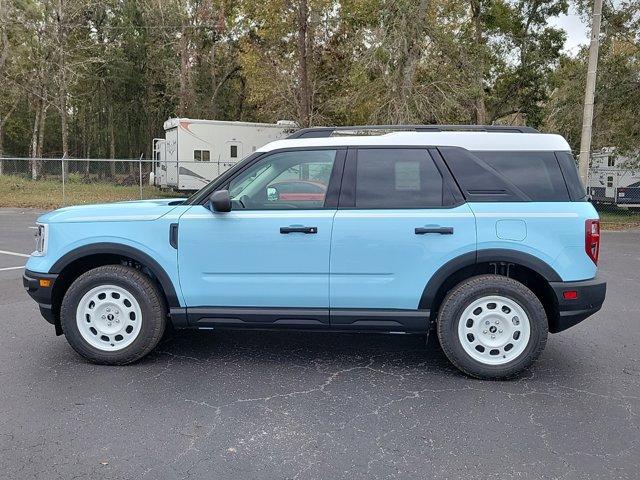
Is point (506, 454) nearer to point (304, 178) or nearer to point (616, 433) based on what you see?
point (616, 433)

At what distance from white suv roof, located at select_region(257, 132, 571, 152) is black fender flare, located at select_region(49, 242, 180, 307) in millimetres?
1265

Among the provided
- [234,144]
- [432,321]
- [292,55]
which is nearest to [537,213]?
[432,321]

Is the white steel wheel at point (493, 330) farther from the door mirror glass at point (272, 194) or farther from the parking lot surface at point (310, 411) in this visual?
the door mirror glass at point (272, 194)

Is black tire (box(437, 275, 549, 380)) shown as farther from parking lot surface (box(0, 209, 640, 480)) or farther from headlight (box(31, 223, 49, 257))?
headlight (box(31, 223, 49, 257))

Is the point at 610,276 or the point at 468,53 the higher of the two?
the point at 468,53

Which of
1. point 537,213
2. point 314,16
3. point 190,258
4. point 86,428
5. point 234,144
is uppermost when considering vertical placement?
point 314,16

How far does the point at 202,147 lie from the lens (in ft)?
76.0

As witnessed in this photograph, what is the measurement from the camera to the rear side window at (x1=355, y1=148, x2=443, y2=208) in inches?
175

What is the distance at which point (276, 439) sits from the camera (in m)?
3.44

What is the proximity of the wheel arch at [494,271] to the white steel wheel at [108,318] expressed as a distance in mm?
2335

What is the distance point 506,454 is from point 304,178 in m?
2.48

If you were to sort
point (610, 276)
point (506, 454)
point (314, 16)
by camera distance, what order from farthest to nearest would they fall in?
point (314, 16)
point (610, 276)
point (506, 454)

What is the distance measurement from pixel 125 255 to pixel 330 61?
21.8 metres

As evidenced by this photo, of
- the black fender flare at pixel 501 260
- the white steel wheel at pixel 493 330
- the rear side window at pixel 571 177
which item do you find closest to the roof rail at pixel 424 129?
the rear side window at pixel 571 177
